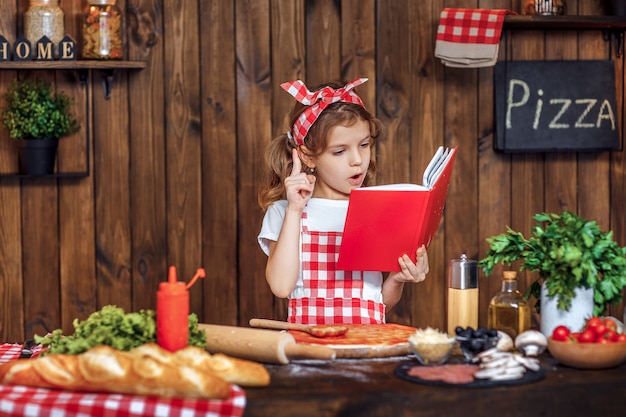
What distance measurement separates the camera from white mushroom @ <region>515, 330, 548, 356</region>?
1.79m

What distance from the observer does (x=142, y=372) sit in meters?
1.53

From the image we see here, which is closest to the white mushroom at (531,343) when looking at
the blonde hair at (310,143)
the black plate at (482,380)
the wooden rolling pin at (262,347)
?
the black plate at (482,380)

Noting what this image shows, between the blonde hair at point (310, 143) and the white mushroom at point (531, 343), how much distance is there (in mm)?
754

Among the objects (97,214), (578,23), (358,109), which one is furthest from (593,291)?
(97,214)

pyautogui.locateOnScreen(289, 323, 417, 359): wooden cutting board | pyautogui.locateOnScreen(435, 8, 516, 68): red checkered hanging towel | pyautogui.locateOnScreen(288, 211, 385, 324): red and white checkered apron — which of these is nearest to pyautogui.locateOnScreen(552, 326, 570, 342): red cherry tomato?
pyautogui.locateOnScreen(289, 323, 417, 359): wooden cutting board

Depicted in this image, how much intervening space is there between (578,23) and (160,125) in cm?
144

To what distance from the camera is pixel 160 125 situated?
303cm

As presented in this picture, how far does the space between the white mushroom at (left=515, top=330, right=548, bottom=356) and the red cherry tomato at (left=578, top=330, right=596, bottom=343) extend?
0.10 meters

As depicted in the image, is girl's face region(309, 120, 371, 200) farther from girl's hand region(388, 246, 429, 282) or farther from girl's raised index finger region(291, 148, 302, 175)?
girl's hand region(388, 246, 429, 282)

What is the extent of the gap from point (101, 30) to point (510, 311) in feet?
5.30

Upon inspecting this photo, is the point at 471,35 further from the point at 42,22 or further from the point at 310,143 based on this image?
the point at 42,22

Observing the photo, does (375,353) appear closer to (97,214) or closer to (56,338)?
(56,338)

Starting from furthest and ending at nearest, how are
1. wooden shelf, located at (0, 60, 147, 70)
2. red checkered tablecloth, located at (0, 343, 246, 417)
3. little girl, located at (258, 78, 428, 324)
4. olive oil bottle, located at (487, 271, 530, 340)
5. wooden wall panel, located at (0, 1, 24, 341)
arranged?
wooden wall panel, located at (0, 1, 24, 341) → wooden shelf, located at (0, 60, 147, 70) → little girl, located at (258, 78, 428, 324) → olive oil bottle, located at (487, 271, 530, 340) → red checkered tablecloth, located at (0, 343, 246, 417)

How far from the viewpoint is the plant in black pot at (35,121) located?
2.82 metres
